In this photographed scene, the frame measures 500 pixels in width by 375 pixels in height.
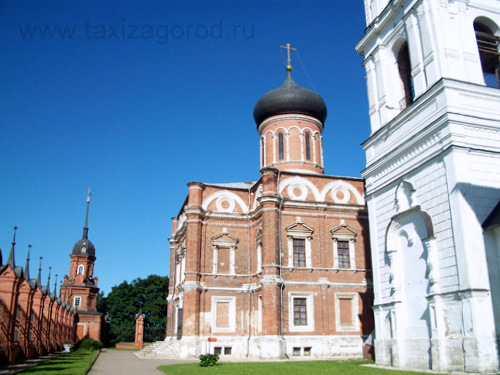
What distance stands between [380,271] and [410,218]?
2407 millimetres

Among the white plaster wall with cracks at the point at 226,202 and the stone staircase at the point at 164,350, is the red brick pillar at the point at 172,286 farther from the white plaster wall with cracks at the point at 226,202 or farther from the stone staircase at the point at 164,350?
the white plaster wall with cracks at the point at 226,202

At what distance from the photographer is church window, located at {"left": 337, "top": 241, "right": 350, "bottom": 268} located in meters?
24.2

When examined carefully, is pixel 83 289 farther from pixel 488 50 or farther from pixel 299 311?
pixel 488 50

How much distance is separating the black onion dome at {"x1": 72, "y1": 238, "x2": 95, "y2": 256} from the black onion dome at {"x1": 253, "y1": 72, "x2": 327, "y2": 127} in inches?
1236

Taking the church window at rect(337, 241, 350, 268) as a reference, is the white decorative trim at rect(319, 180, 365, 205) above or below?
above

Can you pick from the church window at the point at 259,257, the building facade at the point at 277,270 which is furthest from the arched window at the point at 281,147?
the church window at the point at 259,257

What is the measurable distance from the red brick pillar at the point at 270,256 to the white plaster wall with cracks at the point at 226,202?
108 inches

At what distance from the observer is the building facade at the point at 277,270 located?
22453mm

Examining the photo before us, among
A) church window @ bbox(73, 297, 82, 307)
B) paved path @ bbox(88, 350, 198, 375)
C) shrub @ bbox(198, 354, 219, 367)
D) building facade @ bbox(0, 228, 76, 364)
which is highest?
church window @ bbox(73, 297, 82, 307)

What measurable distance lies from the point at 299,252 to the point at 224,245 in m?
4.12

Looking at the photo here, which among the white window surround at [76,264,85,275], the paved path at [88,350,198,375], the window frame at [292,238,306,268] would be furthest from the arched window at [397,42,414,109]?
the white window surround at [76,264,85,275]

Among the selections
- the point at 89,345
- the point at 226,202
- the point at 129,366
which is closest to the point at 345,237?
the point at 226,202

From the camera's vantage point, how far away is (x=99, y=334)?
45.9m

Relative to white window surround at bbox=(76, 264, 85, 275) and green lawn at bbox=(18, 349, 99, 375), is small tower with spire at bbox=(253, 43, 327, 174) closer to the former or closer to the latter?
green lawn at bbox=(18, 349, 99, 375)
